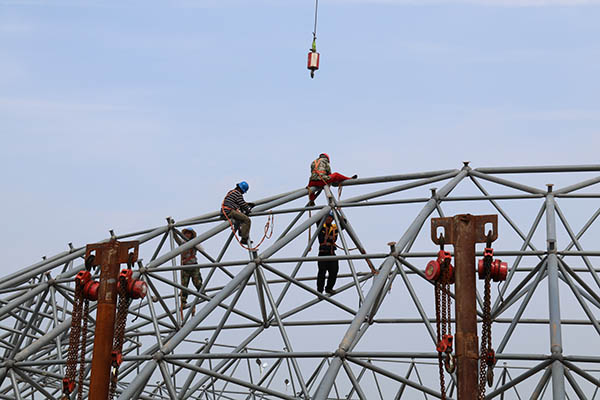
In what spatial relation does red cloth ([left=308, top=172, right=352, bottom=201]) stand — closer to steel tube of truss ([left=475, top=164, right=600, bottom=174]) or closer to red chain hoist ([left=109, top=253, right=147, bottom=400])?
steel tube of truss ([left=475, top=164, right=600, bottom=174])

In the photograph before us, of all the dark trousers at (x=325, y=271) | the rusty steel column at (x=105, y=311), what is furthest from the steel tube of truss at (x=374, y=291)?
the rusty steel column at (x=105, y=311)

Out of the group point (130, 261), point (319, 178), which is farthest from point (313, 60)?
point (130, 261)

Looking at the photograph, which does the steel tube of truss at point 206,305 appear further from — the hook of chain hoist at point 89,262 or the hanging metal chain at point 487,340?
the hanging metal chain at point 487,340

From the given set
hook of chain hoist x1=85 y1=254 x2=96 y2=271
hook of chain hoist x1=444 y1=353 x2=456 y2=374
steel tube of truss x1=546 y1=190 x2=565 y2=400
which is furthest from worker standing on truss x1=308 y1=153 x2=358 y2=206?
hook of chain hoist x1=444 y1=353 x2=456 y2=374

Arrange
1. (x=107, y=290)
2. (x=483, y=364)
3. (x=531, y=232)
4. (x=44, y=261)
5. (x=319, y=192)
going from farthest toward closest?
(x=44, y=261) < (x=319, y=192) < (x=531, y=232) < (x=107, y=290) < (x=483, y=364)

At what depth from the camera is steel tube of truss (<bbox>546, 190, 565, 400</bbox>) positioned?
15445 mm

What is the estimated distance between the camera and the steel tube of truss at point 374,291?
16.2m

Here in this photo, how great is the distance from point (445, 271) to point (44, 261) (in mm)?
14697

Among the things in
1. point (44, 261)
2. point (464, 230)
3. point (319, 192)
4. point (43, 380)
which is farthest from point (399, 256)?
point (43, 380)

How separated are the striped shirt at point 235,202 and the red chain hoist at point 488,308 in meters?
9.37

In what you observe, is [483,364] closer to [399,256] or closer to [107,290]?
→ [399,256]

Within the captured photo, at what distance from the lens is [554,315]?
1698 cm

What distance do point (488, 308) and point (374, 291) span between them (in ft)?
9.51

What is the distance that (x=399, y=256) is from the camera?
19.0 metres
